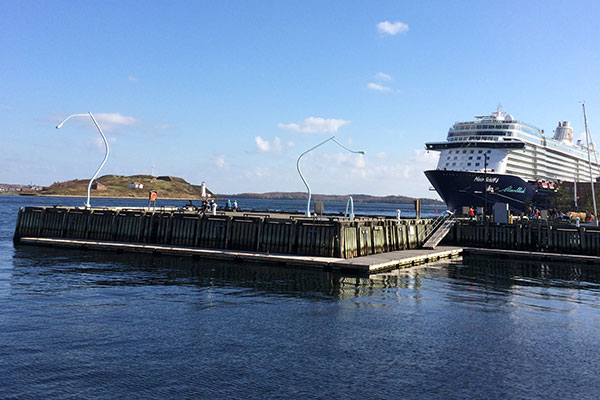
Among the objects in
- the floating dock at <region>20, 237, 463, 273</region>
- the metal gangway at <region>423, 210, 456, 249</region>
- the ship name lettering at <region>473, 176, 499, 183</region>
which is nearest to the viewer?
the floating dock at <region>20, 237, 463, 273</region>

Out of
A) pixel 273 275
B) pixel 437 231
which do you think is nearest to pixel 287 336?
pixel 273 275

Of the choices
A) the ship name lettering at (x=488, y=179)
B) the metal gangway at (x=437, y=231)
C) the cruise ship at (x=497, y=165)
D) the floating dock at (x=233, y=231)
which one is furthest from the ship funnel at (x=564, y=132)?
the floating dock at (x=233, y=231)

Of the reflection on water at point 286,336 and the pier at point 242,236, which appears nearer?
the reflection on water at point 286,336

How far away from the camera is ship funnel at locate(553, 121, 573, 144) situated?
119250mm

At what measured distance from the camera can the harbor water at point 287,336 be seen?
38.9 ft

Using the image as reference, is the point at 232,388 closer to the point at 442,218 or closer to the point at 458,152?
the point at 442,218

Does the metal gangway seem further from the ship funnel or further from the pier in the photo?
the ship funnel

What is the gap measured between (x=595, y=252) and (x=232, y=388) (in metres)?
39.5

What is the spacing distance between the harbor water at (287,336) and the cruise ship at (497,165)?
49.1 meters

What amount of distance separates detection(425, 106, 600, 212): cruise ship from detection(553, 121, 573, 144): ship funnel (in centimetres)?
1910

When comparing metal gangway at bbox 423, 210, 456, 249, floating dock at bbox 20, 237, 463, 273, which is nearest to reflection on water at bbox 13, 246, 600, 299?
floating dock at bbox 20, 237, 463, 273

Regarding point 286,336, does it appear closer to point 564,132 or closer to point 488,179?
point 488,179

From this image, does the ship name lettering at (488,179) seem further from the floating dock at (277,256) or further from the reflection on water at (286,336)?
the reflection on water at (286,336)

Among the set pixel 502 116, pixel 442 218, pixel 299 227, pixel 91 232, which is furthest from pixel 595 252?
pixel 502 116
